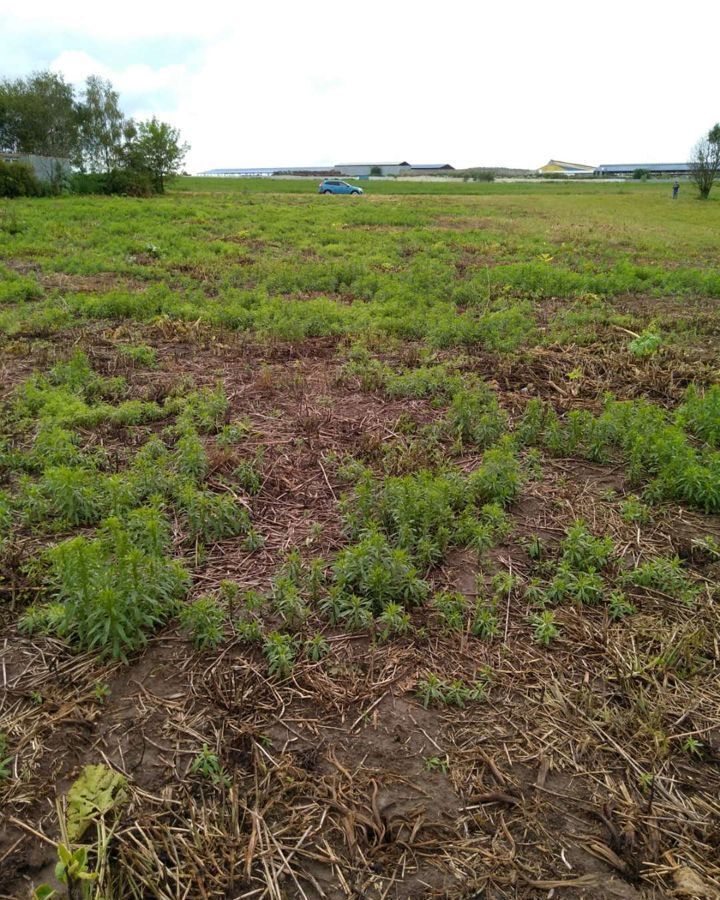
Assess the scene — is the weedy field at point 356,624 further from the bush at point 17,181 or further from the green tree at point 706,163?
the green tree at point 706,163

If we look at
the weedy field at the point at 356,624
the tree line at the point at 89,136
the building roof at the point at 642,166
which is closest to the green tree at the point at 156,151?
the tree line at the point at 89,136

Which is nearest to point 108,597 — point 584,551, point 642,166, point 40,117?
point 584,551

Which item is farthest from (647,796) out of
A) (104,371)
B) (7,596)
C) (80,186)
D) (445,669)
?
(80,186)

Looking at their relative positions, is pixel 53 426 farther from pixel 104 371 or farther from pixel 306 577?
pixel 306 577

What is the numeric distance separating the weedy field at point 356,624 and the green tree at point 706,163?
5140 cm

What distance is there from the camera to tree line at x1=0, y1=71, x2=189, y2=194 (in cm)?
3738

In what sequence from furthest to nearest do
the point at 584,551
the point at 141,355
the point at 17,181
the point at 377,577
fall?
1. the point at 17,181
2. the point at 141,355
3. the point at 584,551
4. the point at 377,577

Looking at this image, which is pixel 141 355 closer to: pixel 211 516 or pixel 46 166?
pixel 211 516

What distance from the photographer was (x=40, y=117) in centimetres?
4638

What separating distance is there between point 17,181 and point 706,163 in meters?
50.8

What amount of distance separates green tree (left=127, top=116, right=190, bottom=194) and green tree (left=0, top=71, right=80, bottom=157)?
13031mm

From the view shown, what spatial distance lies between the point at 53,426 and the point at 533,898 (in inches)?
189

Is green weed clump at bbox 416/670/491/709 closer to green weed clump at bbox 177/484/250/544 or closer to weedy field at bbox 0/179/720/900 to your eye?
weedy field at bbox 0/179/720/900

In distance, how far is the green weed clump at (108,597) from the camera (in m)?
2.93
